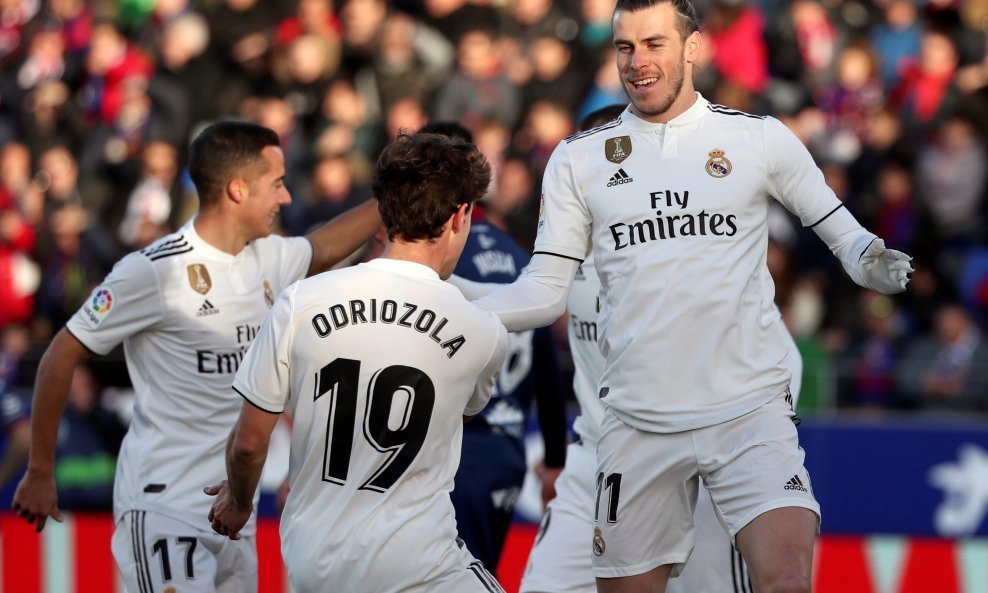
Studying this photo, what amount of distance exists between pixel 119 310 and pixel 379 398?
6.05 ft

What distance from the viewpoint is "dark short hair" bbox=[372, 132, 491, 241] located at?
186 inches

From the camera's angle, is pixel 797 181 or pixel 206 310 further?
pixel 206 310

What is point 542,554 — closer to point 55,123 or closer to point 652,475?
point 652,475

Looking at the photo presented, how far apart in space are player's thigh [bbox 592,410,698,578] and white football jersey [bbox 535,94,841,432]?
0.09 metres

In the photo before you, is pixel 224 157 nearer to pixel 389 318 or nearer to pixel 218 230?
pixel 218 230

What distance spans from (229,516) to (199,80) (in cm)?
1144

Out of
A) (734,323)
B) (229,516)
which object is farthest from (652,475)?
(229,516)

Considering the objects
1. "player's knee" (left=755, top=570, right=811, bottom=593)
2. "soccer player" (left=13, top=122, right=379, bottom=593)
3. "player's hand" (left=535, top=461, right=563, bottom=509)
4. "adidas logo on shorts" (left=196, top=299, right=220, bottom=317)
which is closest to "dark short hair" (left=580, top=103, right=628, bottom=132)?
"soccer player" (left=13, top=122, right=379, bottom=593)

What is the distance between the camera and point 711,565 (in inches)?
255

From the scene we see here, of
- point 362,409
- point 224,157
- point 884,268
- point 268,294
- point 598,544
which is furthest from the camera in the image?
point 268,294

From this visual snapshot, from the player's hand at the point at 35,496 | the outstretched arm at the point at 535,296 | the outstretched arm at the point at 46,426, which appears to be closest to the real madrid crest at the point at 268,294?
the outstretched arm at the point at 46,426

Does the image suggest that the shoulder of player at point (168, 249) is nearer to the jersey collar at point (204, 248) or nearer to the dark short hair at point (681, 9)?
the jersey collar at point (204, 248)

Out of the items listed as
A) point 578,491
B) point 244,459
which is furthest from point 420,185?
point 578,491

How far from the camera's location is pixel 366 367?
4633mm
